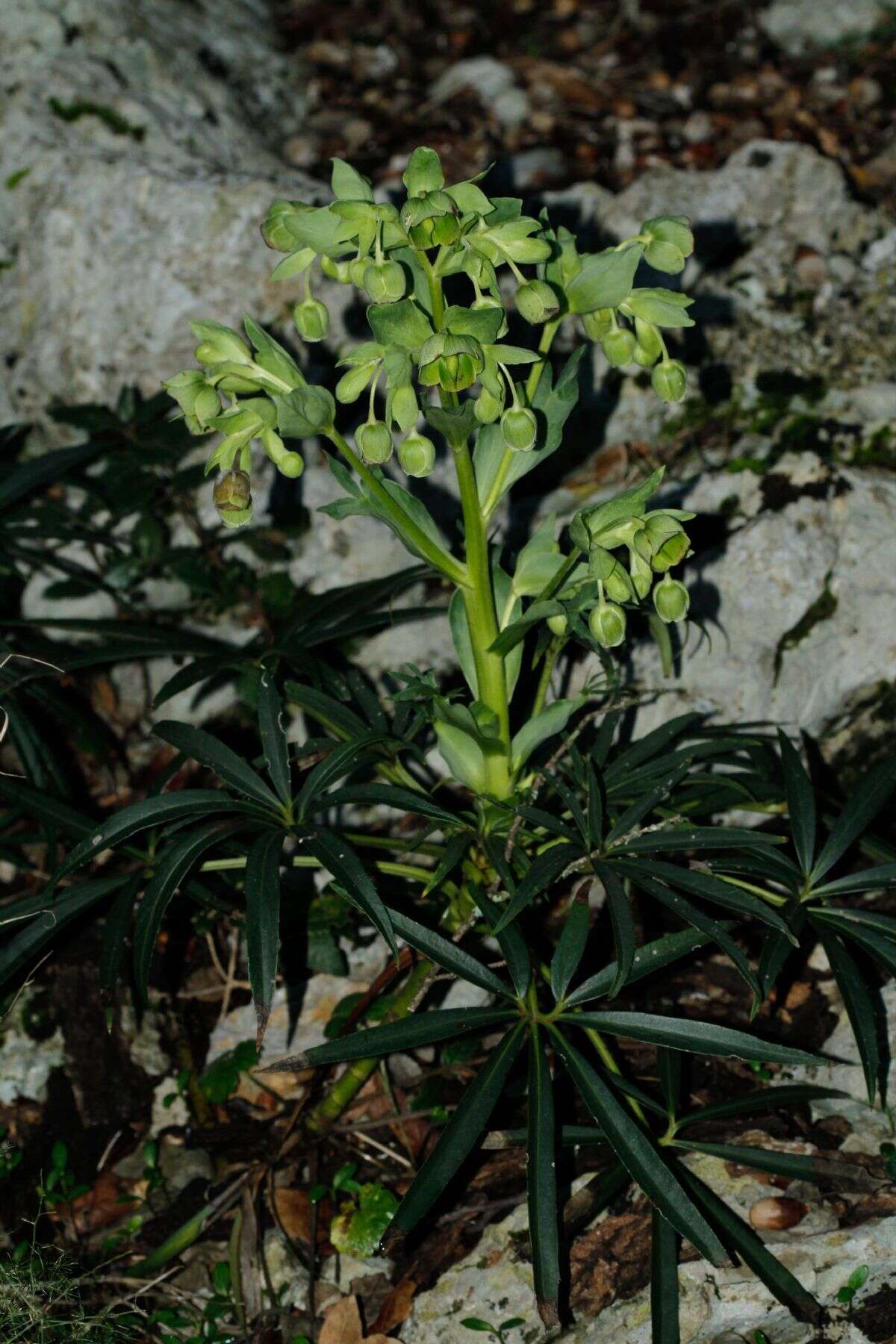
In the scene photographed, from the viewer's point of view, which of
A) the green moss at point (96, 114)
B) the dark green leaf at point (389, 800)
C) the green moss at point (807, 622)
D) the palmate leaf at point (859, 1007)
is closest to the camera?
the palmate leaf at point (859, 1007)

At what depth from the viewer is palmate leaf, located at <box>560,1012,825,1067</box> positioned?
1631 millimetres

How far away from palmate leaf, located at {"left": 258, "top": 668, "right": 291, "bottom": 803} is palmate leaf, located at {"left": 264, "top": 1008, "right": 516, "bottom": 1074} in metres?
0.38

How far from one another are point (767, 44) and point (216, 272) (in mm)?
2059

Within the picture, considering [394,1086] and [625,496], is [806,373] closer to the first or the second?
[625,496]

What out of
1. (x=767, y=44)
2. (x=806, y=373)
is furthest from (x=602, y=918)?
(x=767, y=44)

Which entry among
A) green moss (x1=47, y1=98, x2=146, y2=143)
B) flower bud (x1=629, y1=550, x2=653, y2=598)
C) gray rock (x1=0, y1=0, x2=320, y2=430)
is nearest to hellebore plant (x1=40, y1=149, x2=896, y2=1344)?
flower bud (x1=629, y1=550, x2=653, y2=598)

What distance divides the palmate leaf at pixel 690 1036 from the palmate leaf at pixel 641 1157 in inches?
2.4

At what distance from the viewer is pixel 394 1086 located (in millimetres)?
2070

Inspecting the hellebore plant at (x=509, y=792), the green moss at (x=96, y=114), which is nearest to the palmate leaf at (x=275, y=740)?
the hellebore plant at (x=509, y=792)

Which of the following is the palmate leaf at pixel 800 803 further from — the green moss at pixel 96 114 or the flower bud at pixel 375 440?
the green moss at pixel 96 114

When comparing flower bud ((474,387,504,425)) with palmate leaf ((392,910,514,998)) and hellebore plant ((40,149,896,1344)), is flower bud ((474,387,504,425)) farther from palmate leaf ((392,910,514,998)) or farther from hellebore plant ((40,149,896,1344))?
palmate leaf ((392,910,514,998))

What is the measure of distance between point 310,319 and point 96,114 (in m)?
1.84

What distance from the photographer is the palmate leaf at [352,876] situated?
1.65 m

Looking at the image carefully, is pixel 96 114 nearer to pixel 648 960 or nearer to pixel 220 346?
pixel 220 346
